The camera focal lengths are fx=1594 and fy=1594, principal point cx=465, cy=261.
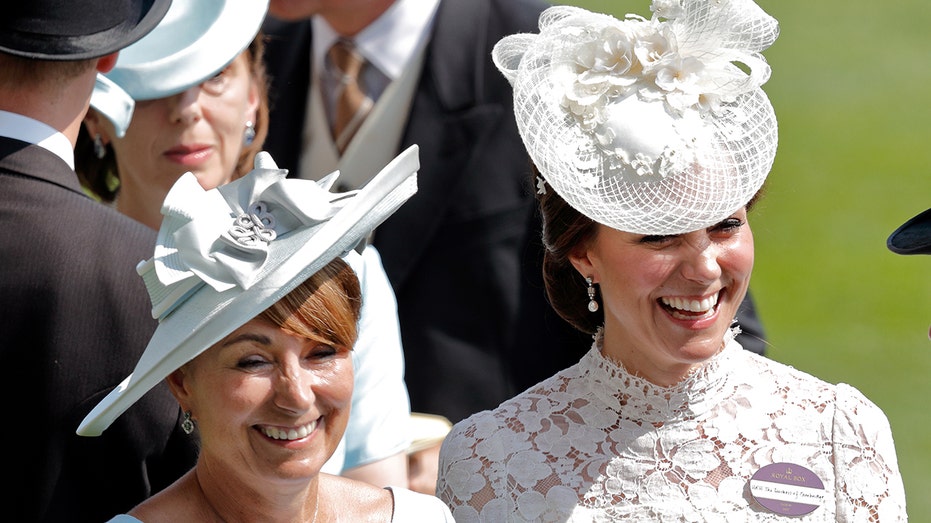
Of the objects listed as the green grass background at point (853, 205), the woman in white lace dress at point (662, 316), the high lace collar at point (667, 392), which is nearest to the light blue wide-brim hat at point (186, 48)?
the woman in white lace dress at point (662, 316)

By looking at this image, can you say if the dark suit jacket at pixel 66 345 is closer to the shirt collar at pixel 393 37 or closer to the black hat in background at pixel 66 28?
the black hat in background at pixel 66 28

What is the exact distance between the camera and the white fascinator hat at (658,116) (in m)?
3.55

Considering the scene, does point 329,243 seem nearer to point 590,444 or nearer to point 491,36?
point 590,444

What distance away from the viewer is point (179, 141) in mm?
4711

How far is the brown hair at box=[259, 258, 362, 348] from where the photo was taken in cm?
313

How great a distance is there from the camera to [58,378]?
3537 mm

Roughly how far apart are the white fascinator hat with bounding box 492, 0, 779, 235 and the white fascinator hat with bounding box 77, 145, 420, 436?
55 centimetres

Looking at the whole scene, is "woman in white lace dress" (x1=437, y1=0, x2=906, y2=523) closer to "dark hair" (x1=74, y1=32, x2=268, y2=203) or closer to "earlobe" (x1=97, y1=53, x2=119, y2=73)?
"earlobe" (x1=97, y1=53, x2=119, y2=73)

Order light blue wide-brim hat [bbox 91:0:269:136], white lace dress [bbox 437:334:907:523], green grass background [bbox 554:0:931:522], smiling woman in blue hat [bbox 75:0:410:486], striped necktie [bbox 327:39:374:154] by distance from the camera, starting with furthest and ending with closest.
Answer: green grass background [bbox 554:0:931:522]
striped necktie [bbox 327:39:374:154]
light blue wide-brim hat [bbox 91:0:269:136]
smiling woman in blue hat [bbox 75:0:410:486]
white lace dress [bbox 437:334:907:523]

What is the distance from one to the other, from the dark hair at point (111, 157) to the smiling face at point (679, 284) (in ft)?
5.24

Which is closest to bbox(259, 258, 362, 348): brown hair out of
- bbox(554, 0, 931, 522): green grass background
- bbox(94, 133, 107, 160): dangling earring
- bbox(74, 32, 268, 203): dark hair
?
bbox(74, 32, 268, 203): dark hair

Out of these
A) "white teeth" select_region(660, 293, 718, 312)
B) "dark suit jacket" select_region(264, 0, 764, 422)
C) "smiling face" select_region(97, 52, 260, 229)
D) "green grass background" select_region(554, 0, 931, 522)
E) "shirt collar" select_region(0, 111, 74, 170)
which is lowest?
"green grass background" select_region(554, 0, 931, 522)

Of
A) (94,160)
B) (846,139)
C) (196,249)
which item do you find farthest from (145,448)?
(846,139)

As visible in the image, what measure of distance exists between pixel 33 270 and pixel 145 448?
1.55ft
